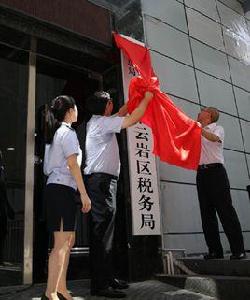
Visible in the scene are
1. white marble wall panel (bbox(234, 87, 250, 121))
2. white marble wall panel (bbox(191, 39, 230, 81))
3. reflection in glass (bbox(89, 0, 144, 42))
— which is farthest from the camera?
white marble wall panel (bbox(234, 87, 250, 121))

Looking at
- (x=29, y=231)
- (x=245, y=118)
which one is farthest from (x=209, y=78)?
(x=29, y=231)

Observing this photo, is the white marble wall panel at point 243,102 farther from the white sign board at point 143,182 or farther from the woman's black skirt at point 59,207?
the woman's black skirt at point 59,207

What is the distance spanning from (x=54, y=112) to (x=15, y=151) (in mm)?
1438

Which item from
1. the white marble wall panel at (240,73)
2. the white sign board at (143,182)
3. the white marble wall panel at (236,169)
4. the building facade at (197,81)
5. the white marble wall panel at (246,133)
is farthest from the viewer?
the white marble wall panel at (240,73)

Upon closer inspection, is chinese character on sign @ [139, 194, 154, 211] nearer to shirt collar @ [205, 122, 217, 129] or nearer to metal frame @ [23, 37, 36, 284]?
shirt collar @ [205, 122, 217, 129]

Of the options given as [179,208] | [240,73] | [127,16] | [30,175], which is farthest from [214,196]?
[240,73]

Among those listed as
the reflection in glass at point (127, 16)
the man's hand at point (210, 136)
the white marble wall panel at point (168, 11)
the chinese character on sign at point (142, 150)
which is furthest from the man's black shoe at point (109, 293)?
the white marble wall panel at point (168, 11)

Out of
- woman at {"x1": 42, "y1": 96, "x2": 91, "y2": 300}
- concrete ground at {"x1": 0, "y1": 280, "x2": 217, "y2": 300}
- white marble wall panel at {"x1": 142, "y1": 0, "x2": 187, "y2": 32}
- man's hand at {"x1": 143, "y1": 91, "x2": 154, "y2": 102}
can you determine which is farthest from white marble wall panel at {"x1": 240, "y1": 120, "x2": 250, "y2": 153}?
woman at {"x1": 42, "y1": 96, "x2": 91, "y2": 300}

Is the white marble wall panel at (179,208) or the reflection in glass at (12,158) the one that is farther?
the white marble wall panel at (179,208)

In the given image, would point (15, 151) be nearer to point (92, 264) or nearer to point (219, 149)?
point (92, 264)

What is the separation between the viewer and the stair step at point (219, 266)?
11.2 feet

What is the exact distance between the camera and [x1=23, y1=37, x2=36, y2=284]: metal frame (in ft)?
12.3

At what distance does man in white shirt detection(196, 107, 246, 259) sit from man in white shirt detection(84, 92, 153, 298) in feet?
3.38

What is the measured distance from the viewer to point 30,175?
4.00 m
